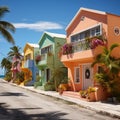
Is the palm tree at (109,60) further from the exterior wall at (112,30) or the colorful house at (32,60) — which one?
the colorful house at (32,60)

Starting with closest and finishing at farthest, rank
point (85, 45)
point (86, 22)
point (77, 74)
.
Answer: point (85, 45), point (86, 22), point (77, 74)

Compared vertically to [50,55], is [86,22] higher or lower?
higher

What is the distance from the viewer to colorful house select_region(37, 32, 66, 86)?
30.9 meters

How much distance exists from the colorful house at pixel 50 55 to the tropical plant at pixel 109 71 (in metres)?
11.6

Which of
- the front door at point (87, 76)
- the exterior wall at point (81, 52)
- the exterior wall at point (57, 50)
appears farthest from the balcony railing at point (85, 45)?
the exterior wall at point (57, 50)

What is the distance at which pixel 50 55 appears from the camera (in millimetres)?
30906

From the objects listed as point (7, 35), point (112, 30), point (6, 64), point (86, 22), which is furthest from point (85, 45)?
point (6, 64)

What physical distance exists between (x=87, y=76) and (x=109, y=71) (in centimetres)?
491

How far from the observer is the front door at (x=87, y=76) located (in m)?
22.8

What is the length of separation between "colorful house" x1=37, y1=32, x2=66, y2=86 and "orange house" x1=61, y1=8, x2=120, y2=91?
4.69 m

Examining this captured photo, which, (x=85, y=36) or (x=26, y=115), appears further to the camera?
(x=85, y=36)

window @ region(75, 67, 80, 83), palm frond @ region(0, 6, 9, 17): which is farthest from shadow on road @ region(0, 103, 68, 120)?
palm frond @ region(0, 6, 9, 17)

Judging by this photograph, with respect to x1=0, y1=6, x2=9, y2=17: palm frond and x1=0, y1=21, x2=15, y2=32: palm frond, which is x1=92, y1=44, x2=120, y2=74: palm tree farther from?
x1=0, y1=6, x2=9, y2=17: palm frond

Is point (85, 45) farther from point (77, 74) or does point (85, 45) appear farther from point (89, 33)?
point (77, 74)
